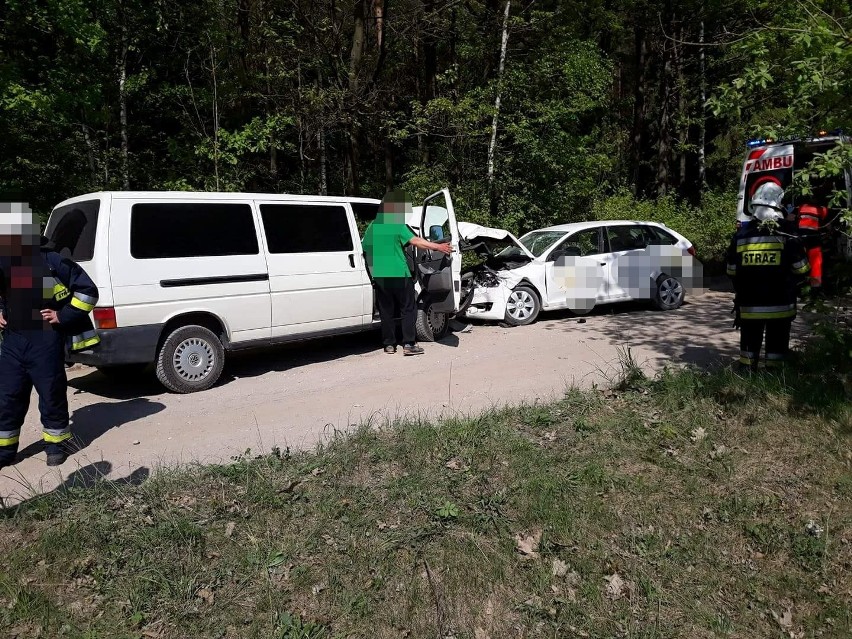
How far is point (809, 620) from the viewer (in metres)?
3.45

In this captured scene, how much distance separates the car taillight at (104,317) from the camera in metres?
6.00

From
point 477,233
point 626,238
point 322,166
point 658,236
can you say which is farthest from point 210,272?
point 322,166

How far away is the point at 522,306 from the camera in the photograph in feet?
33.1

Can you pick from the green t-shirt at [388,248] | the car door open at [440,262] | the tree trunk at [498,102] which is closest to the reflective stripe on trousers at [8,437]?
the green t-shirt at [388,248]

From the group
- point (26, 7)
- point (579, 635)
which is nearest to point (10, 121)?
point (26, 7)

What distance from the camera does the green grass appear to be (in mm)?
3322

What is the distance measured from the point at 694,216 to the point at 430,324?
12.6 metres

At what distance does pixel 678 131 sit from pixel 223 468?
943 inches

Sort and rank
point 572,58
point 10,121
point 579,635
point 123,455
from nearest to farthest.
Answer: point 579,635 < point 123,455 < point 10,121 < point 572,58

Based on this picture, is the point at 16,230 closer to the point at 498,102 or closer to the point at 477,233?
the point at 477,233

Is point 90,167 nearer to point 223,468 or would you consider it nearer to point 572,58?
point 223,468

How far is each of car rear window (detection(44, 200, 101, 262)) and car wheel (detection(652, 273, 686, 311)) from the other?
8.76m

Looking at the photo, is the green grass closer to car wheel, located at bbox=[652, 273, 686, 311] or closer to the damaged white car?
the damaged white car

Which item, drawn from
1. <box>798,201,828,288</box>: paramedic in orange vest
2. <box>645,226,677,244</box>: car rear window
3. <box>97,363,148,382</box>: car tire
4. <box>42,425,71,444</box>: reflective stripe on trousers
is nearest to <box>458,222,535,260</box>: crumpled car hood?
<box>645,226,677,244</box>: car rear window
